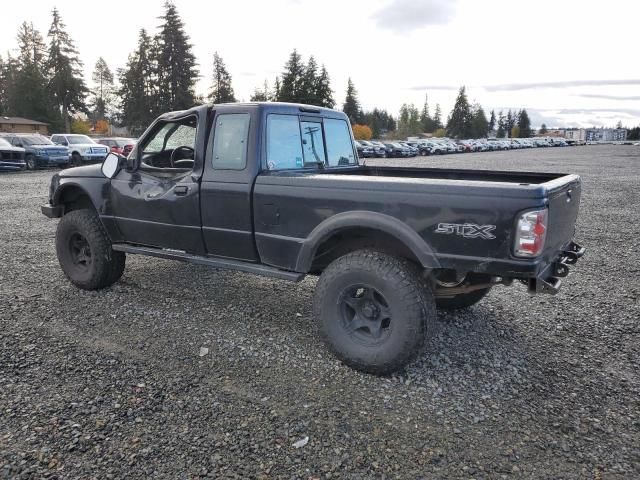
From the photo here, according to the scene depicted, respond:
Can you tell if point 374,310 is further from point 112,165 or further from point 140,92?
point 140,92

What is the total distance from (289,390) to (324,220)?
49.7 inches

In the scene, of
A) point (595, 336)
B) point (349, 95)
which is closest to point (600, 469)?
point (595, 336)

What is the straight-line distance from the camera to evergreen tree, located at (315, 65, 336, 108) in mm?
62247

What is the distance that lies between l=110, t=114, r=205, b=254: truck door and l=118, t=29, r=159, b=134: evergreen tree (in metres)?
55.5

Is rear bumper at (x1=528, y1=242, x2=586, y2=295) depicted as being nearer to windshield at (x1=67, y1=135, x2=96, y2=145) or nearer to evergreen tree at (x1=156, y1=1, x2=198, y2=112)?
windshield at (x1=67, y1=135, x2=96, y2=145)

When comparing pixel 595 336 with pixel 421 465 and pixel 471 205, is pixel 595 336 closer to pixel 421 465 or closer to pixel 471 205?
pixel 471 205

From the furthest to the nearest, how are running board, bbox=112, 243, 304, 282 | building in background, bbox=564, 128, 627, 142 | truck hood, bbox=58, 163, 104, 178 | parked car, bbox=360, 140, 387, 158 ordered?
building in background, bbox=564, 128, 627, 142 < parked car, bbox=360, 140, 387, 158 < truck hood, bbox=58, 163, 104, 178 < running board, bbox=112, 243, 304, 282

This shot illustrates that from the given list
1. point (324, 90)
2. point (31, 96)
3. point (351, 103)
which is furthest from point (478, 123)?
point (31, 96)

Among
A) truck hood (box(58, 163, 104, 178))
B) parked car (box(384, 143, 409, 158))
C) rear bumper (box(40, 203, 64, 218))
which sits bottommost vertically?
parked car (box(384, 143, 409, 158))

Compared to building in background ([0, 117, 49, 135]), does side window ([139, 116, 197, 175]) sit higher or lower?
lower

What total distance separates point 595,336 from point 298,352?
2606 millimetres

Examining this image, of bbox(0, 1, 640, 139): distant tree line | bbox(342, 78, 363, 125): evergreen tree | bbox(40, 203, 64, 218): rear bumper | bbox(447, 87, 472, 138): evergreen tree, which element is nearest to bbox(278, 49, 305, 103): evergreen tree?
bbox(0, 1, 640, 139): distant tree line

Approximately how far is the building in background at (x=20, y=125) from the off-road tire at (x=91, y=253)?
6229 cm

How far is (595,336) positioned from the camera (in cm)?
432
